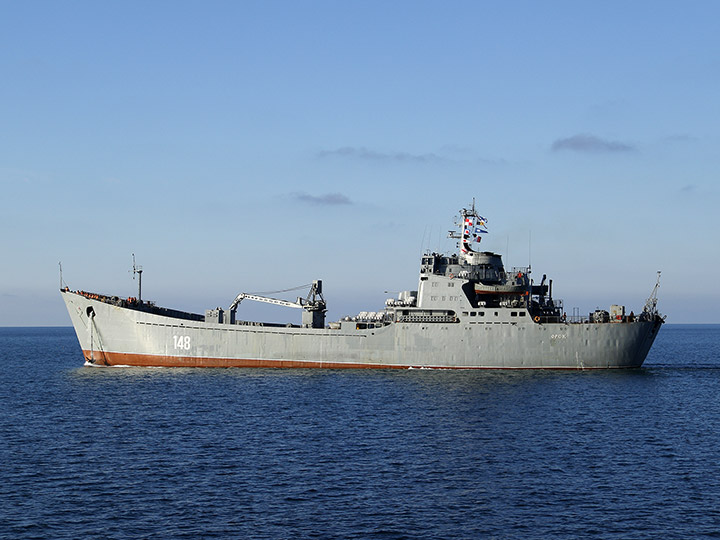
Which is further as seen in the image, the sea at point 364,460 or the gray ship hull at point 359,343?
the gray ship hull at point 359,343

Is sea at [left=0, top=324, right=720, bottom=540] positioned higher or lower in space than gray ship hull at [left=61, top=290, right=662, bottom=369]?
lower

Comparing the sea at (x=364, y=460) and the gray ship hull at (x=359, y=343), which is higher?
the gray ship hull at (x=359, y=343)

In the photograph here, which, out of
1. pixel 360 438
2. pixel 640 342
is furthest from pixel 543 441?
pixel 640 342

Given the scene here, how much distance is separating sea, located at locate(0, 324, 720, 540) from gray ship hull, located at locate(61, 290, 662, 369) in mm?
5231

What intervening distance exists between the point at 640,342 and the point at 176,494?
47.7 meters

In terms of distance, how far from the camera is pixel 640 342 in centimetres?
6356

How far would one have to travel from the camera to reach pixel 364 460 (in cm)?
3353

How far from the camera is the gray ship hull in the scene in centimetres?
6262

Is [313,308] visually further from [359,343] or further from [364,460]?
[364,460]

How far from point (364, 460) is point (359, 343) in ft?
104

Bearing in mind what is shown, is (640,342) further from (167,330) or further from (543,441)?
(167,330)

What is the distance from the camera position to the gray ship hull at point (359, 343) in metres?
62.6

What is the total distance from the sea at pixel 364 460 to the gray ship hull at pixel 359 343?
206 inches

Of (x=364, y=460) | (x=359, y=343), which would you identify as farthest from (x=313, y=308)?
(x=364, y=460)
